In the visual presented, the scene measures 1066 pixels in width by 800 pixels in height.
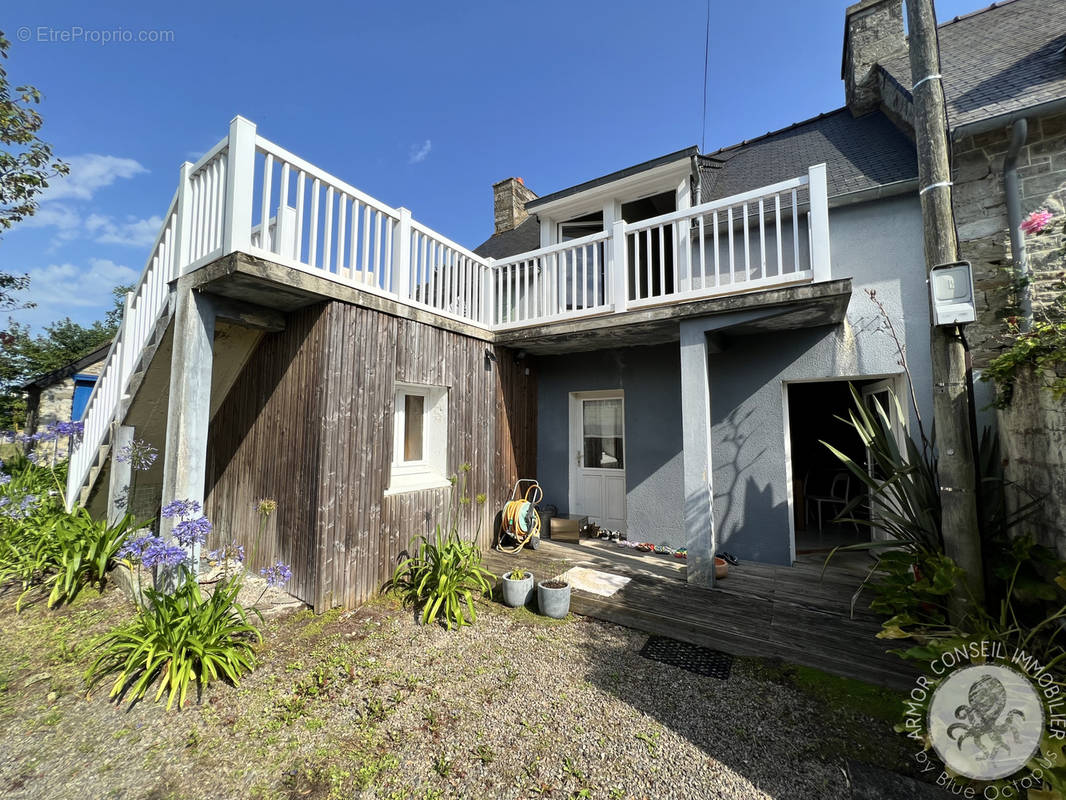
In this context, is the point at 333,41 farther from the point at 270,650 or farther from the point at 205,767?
the point at 205,767

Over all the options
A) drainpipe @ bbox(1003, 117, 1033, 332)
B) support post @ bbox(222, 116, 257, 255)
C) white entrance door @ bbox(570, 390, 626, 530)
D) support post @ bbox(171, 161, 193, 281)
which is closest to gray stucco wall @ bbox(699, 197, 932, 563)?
drainpipe @ bbox(1003, 117, 1033, 332)

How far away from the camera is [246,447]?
4332mm

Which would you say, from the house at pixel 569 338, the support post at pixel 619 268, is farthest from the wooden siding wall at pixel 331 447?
the support post at pixel 619 268

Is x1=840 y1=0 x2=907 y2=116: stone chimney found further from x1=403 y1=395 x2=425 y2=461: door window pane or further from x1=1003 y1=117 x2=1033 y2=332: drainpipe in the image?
x1=403 y1=395 x2=425 y2=461: door window pane

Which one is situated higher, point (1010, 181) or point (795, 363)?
point (1010, 181)

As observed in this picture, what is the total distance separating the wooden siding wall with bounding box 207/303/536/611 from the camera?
11.8 feet

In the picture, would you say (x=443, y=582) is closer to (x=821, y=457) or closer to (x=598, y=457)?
(x=598, y=457)

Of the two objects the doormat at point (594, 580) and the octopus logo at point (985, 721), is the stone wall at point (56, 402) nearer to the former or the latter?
the doormat at point (594, 580)

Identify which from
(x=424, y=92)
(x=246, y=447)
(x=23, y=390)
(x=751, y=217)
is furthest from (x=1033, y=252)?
(x=23, y=390)

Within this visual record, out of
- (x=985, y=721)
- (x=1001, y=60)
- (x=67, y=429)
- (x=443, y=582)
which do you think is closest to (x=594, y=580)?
(x=443, y=582)

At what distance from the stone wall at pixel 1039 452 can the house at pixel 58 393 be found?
14514 mm

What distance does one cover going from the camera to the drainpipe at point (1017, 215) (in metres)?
3.79

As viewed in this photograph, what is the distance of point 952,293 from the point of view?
7.79 ft

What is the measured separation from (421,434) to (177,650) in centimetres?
279
